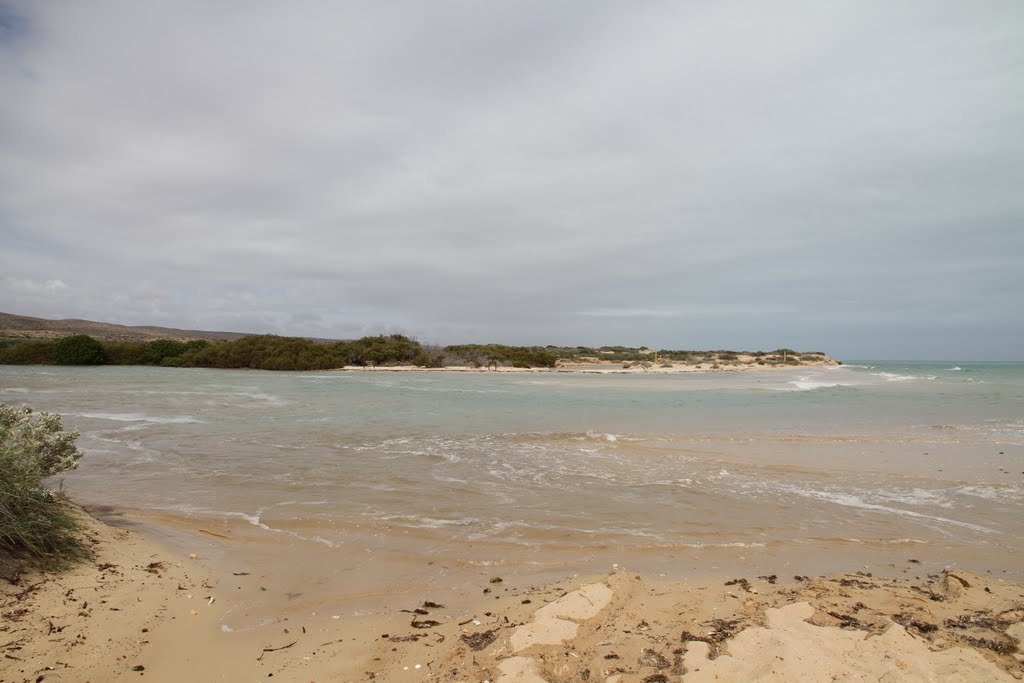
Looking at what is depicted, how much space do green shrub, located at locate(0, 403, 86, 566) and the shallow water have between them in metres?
1.10

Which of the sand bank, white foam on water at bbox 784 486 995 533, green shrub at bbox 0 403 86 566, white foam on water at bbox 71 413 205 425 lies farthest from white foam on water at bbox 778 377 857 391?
green shrub at bbox 0 403 86 566

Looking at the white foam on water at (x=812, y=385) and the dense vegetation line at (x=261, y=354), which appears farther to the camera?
the dense vegetation line at (x=261, y=354)

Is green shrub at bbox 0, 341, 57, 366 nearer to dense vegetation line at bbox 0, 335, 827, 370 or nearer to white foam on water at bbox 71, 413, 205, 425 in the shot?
dense vegetation line at bbox 0, 335, 827, 370

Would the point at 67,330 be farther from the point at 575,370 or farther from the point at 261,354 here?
the point at 575,370

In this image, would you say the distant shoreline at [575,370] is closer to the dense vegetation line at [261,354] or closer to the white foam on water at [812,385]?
the dense vegetation line at [261,354]

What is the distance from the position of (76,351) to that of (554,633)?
203ft

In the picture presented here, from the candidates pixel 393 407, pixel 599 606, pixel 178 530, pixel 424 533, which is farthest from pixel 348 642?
pixel 393 407

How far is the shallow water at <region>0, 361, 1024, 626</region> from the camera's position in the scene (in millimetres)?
5086

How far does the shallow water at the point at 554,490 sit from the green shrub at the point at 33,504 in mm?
1100

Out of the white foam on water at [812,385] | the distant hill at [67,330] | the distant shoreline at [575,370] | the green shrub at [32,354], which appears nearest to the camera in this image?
the white foam on water at [812,385]

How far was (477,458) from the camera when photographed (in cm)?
964

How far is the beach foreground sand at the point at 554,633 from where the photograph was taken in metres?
2.90

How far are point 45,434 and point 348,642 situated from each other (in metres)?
3.82

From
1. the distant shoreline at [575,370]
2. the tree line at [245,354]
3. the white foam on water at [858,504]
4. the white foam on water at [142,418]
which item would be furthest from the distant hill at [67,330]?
the white foam on water at [858,504]
